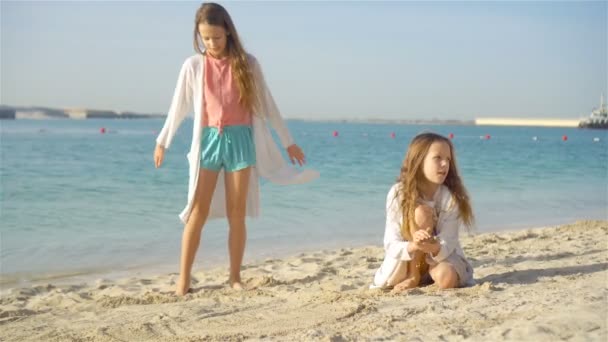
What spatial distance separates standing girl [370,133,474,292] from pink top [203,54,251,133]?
123cm

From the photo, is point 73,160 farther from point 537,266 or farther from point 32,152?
point 537,266

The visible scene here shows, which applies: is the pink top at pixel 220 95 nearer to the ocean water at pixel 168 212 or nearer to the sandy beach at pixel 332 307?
the sandy beach at pixel 332 307

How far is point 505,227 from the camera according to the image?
329 inches

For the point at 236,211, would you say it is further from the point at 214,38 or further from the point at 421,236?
the point at 421,236

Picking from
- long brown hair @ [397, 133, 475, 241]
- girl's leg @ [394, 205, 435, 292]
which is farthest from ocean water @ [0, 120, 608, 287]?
long brown hair @ [397, 133, 475, 241]

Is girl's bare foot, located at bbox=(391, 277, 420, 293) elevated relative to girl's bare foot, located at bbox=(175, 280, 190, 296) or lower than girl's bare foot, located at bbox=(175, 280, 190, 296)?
elevated

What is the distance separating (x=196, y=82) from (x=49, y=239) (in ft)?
11.9

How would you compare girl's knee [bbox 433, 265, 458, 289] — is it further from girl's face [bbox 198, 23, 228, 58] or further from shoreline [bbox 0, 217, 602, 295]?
shoreline [bbox 0, 217, 602, 295]

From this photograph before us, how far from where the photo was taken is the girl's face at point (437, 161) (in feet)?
12.5

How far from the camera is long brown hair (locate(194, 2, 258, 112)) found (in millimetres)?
4273

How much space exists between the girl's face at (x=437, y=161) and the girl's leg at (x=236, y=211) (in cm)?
125

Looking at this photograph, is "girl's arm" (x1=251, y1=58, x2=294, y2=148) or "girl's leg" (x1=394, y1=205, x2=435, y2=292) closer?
"girl's leg" (x1=394, y1=205, x2=435, y2=292)

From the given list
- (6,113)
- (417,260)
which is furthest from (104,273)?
(6,113)

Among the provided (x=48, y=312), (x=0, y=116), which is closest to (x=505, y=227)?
(x=48, y=312)
